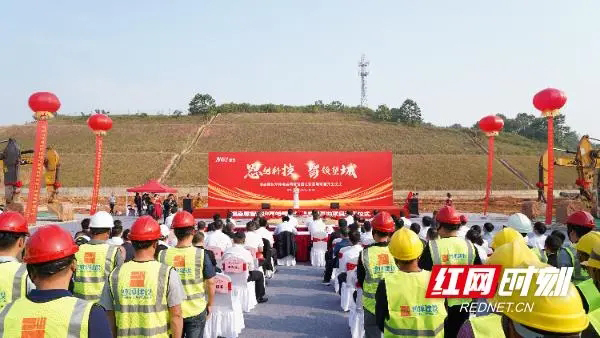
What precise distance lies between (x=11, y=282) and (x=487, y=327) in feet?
8.53

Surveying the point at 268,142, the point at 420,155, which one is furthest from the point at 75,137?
the point at 420,155

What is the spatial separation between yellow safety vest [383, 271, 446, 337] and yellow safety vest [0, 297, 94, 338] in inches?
65.2

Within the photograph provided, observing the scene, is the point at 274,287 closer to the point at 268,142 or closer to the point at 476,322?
the point at 476,322

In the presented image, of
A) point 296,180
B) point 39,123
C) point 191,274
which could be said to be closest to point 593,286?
point 191,274

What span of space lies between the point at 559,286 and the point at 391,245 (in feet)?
4.56

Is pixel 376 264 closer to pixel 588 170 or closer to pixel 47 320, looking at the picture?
pixel 47 320

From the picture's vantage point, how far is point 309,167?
19.6m

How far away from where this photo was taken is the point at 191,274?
3643 millimetres

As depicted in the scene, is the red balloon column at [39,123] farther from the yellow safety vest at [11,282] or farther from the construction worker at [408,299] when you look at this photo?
the construction worker at [408,299]

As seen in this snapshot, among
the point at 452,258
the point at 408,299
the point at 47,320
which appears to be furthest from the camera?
the point at 452,258

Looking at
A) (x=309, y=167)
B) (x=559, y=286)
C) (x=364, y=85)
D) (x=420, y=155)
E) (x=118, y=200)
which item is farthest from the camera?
(x=364, y=85)

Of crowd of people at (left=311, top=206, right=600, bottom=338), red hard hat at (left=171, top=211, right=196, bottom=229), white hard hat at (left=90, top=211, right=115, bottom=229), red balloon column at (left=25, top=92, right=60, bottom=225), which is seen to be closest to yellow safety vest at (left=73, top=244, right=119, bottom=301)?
white hard hat at (left=90, top=211, right=115, bottom=229)

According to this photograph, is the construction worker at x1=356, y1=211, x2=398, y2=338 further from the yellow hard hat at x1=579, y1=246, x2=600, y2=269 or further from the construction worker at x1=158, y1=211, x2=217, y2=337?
the yellow hard hat at x1=579, y1=246, x2=600, y2=269

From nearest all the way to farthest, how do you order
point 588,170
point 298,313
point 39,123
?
point 298,313
point 39,123
point 588,170
